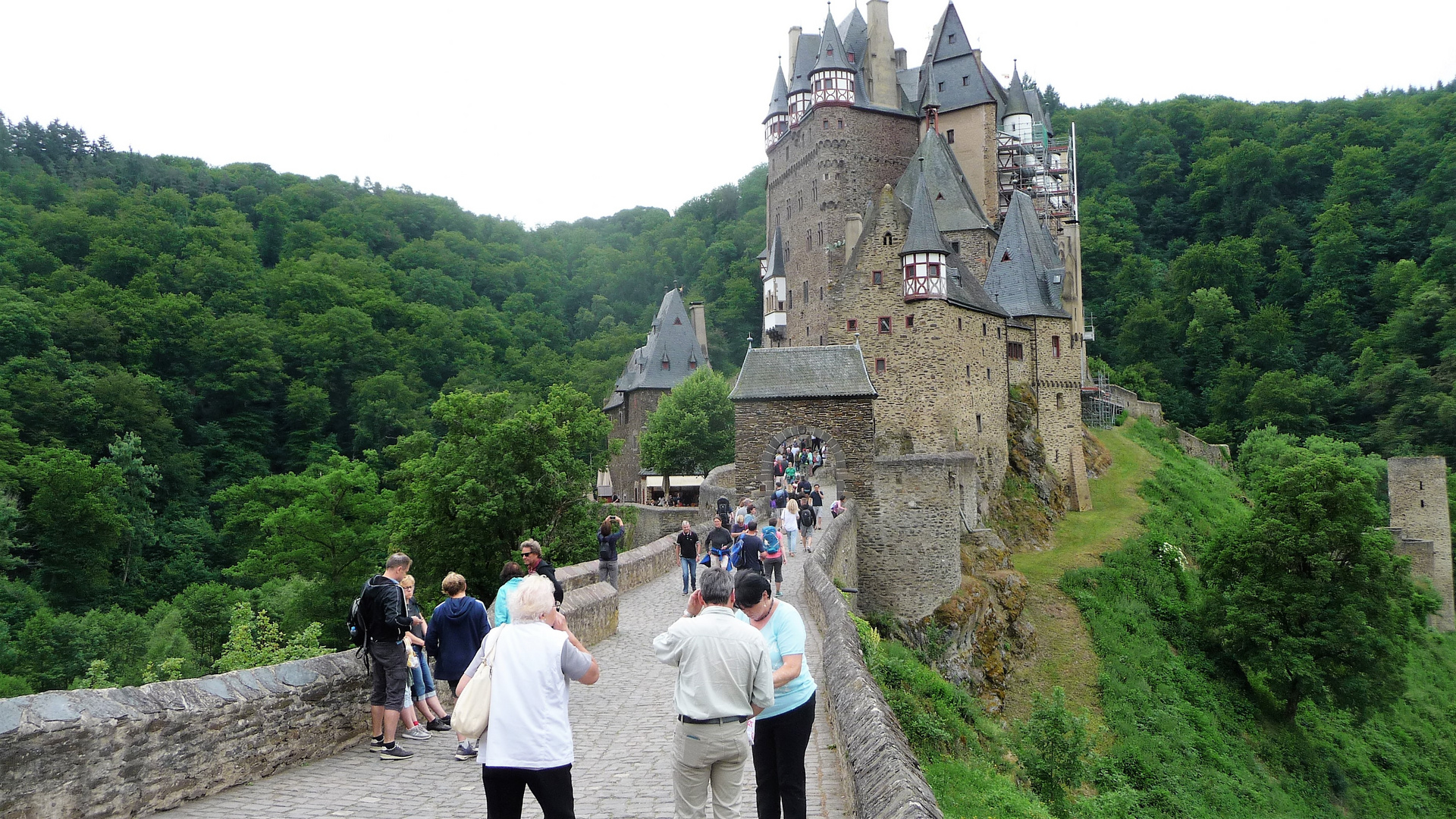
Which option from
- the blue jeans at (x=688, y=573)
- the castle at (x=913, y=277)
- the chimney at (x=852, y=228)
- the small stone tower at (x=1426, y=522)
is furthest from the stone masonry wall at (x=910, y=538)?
the small stone tower at (x=1426, y=522)

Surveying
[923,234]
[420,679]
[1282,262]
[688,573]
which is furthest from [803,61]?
[420,679]

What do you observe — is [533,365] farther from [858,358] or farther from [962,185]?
[858,358]

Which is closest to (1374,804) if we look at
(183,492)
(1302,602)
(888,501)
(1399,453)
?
(1302,602)

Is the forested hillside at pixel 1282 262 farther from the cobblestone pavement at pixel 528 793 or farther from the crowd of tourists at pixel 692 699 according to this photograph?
the crowd of tourists at pixel 692 699

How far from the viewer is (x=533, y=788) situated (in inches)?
197

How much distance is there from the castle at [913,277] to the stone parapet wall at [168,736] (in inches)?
765

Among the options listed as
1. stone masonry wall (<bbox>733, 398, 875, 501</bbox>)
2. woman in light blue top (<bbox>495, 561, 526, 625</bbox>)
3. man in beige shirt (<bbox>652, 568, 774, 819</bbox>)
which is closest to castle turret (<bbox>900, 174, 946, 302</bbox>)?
stone masonry wall (<bbox>733, 398, 875, 501</bbox>)

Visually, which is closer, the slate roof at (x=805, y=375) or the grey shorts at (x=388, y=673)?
the grey shorts at (x=388, y=673)

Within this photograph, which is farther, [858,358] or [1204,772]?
[858,358]

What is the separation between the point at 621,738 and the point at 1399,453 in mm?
63213

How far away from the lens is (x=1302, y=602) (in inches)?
1083

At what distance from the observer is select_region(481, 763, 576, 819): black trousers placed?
4953 mm

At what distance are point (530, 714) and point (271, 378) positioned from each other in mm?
64920

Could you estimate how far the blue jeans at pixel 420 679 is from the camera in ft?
28.7
